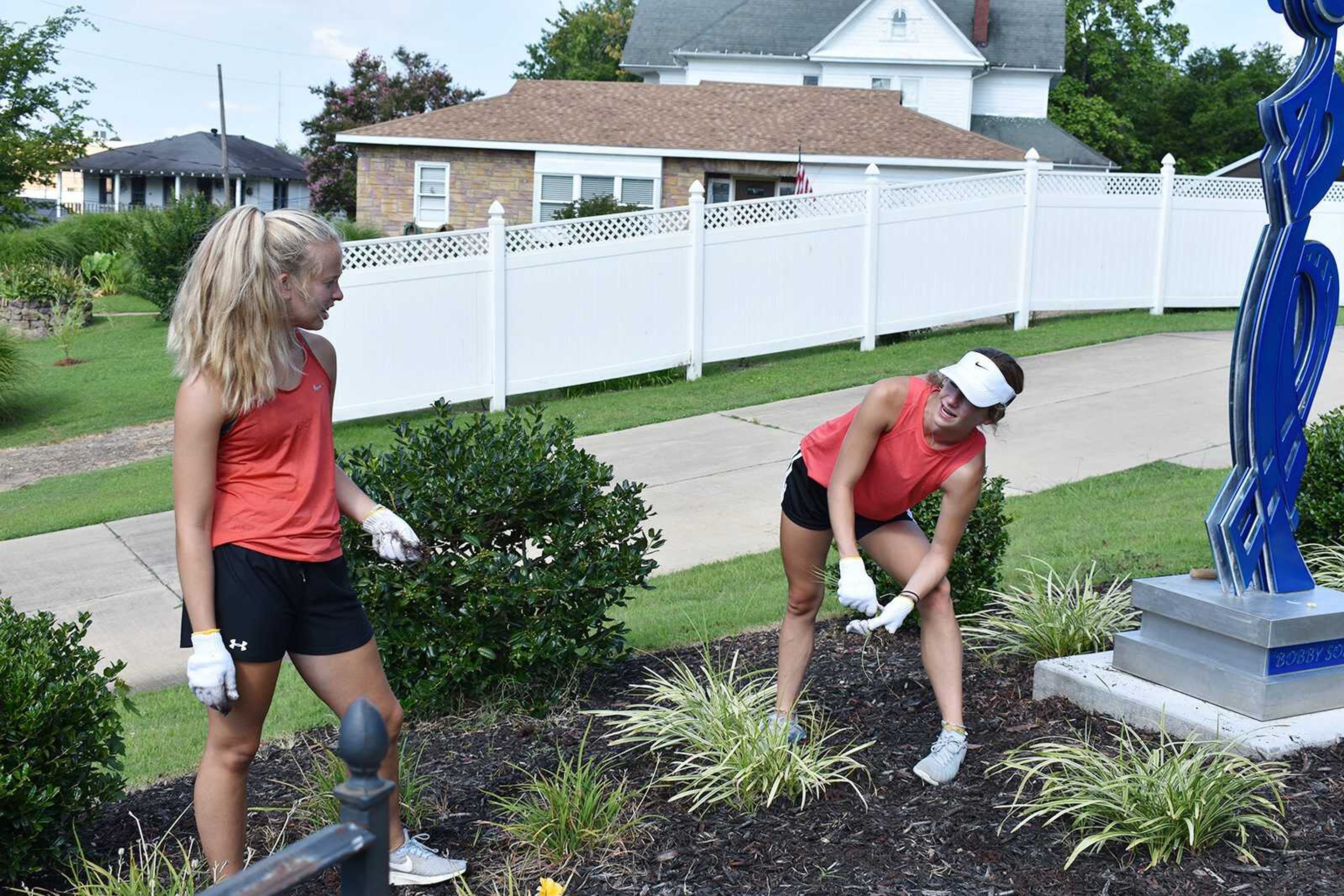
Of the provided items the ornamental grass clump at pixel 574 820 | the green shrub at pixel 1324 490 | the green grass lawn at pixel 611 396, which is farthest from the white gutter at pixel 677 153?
the ornamental grass clump at pixel 574 820

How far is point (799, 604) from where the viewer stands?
13.0ft

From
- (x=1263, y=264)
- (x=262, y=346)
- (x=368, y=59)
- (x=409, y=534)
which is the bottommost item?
(x=409, y=534)

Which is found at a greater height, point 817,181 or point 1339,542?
point 817,181

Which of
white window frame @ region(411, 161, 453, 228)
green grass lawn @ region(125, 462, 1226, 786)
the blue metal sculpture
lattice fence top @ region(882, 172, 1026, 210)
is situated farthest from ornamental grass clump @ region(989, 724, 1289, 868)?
white window frame @ region(411, 161, 453, 228)

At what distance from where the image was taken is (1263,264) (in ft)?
13.9

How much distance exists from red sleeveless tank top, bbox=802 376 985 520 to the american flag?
10.2 meters

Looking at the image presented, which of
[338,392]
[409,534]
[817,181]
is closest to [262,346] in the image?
[409,534]

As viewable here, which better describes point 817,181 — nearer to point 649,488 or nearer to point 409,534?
point 649,488

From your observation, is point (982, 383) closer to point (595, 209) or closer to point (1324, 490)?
point (1324, 490)

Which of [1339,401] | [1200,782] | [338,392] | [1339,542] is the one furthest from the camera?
[338,392]

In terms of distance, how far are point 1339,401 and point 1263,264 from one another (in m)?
7.35

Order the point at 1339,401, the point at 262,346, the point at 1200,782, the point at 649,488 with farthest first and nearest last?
the point at 1339,401
the point at 649,488
the point at 1200,782
the point at 262,346

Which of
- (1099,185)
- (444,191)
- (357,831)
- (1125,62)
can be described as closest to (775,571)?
(357,831)

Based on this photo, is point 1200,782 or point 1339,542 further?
point 1339,542
